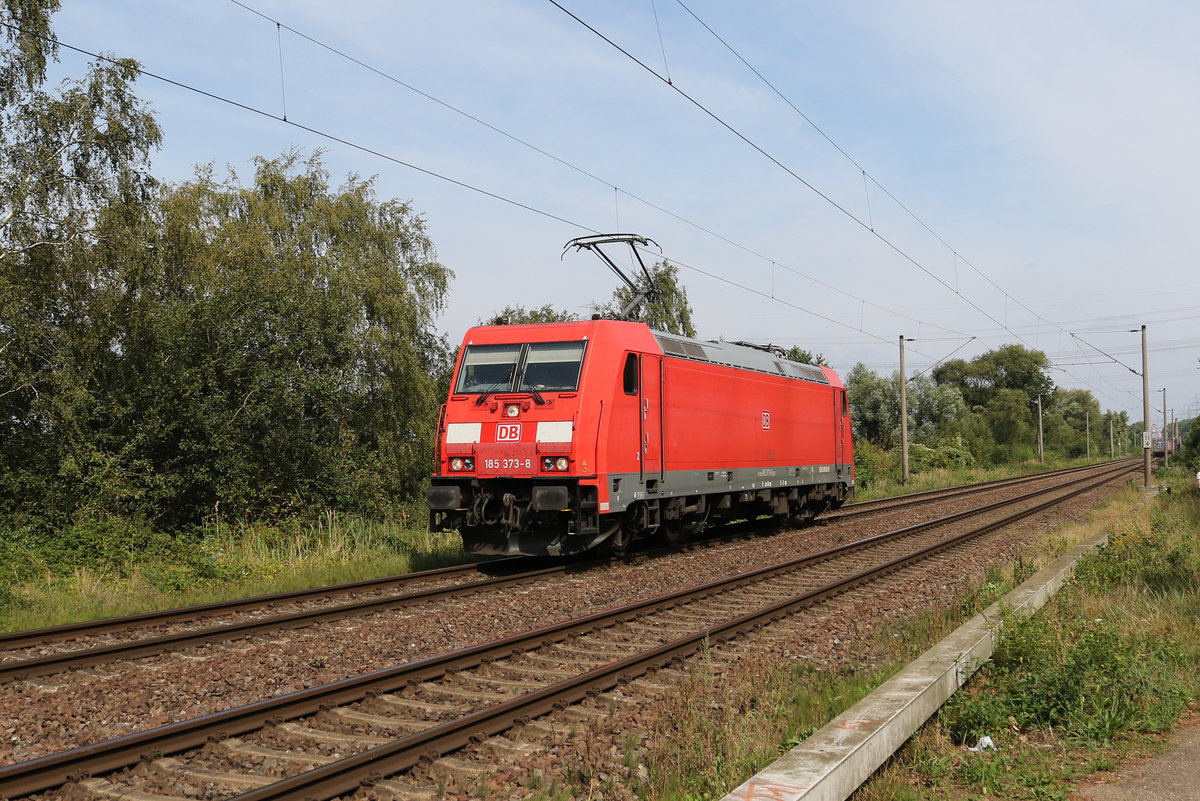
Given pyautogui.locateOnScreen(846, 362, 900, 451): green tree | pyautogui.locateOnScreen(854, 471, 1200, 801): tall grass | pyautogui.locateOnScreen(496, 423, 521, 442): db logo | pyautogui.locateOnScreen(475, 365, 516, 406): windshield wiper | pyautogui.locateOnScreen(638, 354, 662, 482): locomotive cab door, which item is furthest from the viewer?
pyautogui.locateOnScreen(846, 362, 900, 451): green tree

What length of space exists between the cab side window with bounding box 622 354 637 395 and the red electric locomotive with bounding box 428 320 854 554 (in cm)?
2

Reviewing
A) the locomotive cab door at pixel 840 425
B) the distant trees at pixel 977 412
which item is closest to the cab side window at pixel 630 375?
the locomotive cab door at pixel 840 425

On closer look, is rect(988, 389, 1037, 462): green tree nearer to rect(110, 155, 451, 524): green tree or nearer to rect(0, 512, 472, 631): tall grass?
rect(110, 155, 451, 524): green tree

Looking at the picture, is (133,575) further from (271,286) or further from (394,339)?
(394,339)

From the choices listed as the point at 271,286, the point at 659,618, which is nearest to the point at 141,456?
the point at 271,286

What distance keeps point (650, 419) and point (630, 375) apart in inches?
35.8

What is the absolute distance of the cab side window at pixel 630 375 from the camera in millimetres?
Result: 13586

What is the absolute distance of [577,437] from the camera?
12805mm

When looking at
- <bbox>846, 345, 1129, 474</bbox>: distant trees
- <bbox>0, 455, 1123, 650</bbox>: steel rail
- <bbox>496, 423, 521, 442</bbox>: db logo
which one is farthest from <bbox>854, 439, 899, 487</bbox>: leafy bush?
<bbox>0, 455, 1123, 650</bbox>: steel rail

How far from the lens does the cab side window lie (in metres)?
13.6

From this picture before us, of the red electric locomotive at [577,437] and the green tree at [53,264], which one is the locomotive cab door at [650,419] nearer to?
the red electric locomotive at [577,437]

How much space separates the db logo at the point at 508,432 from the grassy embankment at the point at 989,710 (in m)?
5.88

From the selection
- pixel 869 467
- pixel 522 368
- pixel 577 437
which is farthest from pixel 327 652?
pixel 869 467

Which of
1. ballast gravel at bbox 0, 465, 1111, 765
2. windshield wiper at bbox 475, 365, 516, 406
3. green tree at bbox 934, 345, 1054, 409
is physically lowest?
Result: ballast gravel at bbox 0, 465, 1111, 765
